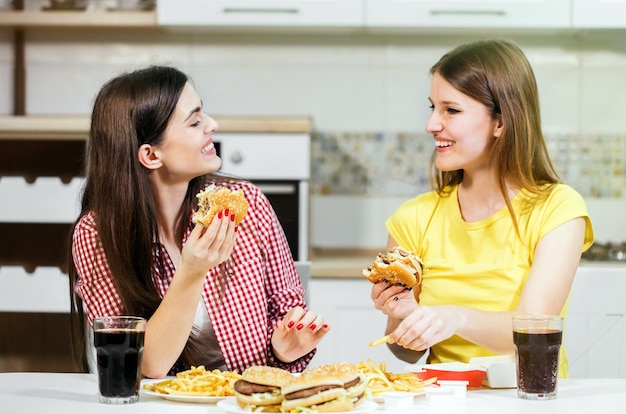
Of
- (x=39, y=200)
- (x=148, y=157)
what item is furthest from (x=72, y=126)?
(x=148, y=157)

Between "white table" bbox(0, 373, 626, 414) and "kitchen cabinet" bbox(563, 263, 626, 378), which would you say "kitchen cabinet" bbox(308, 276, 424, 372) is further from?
"white table" bbox(0, 373, 626, 414)

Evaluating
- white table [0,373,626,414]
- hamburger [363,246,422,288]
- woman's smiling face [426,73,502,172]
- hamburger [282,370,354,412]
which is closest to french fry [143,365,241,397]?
white table [0,373,626,414]

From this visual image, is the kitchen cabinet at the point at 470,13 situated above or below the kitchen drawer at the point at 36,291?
above

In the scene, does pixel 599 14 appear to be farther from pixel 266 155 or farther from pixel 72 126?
pixel 72 126

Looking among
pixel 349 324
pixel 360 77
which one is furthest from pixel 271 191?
pixel 360 77

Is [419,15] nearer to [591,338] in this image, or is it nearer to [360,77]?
[360,77]

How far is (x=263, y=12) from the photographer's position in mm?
3168

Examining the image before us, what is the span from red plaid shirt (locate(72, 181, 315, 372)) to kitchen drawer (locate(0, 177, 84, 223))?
1.26m

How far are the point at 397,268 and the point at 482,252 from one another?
1.46 ft

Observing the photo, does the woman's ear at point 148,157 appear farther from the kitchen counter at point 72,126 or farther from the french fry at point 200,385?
the kitchen counter at point 72,126

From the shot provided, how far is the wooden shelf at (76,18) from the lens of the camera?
3.27m

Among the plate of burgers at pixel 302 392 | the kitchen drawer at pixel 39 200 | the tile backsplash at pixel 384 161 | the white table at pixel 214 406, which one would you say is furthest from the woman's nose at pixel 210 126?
the tile backsplash at pixel 384 161

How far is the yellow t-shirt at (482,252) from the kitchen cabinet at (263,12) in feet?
4.27

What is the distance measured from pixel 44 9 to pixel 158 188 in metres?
1.70
